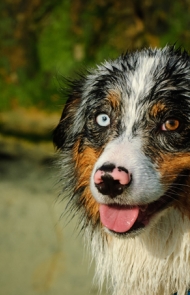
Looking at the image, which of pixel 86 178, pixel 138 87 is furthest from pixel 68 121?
pixel 138 87

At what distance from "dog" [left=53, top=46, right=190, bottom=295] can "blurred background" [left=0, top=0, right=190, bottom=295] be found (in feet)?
7.81

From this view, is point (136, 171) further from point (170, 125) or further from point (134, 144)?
point (170, 125)

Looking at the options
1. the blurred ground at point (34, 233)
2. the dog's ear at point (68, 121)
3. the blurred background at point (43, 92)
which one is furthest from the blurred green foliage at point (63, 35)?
the dog's ear at point (68, 121)

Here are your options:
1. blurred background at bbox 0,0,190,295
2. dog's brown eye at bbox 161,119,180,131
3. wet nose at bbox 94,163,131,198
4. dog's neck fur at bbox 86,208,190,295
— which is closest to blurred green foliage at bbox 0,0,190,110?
blurred background at bbox 0,0,190,295

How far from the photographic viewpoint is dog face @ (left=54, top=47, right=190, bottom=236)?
288cm

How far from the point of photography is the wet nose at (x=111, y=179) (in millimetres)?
2793

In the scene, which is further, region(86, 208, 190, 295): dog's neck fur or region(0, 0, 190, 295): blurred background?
region(0, 0, 190, 295): blurred background

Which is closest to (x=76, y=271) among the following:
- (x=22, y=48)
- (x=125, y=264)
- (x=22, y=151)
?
(x=22, y=151)

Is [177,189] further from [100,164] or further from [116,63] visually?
[116,63]

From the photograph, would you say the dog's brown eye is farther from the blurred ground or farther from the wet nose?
the blurred ground

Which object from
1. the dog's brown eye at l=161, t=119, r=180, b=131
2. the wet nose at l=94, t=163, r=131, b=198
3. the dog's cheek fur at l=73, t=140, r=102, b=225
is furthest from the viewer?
the dog's cheek fur at l=73, t=140, r=102, b=225

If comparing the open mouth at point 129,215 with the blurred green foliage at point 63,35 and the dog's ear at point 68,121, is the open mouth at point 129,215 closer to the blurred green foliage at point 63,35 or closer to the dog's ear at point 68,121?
the dog's ear at point 68,121

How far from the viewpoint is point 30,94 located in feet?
20.3

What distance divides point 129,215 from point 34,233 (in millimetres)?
3170
